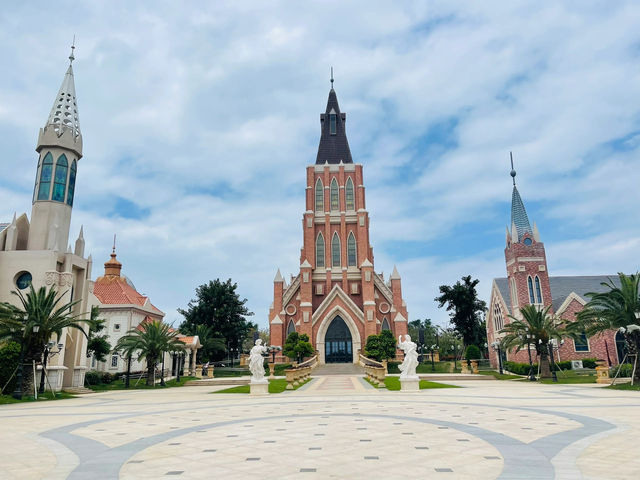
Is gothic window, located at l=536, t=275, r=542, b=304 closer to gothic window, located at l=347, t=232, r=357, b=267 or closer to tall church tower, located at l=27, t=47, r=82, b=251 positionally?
gothic window, located at l=347, t=232, r=357, b=267

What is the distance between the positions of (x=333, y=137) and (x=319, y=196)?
366 inches

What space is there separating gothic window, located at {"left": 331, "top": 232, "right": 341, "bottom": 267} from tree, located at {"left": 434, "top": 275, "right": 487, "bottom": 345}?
526 inches

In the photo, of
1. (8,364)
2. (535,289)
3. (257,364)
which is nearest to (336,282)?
(535,289)

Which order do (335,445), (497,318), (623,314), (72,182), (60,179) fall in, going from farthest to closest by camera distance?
(497,318), (72,182), (60,179), (623,314), (335,445)

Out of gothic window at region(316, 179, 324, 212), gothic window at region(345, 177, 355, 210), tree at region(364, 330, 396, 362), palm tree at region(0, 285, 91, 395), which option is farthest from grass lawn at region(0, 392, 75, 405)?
gothic window at region(345, 177, 355, 210)

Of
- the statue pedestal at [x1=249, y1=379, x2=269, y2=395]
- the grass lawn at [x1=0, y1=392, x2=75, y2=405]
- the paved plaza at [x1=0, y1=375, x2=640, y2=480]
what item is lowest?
the grass lawn at [x1=0, y1=392, x2=75, y2=405]

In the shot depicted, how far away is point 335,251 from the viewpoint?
51.1 metres

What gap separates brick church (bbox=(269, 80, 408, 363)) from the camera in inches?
1834

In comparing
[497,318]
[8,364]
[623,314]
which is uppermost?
[497,318]

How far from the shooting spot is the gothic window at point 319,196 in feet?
173

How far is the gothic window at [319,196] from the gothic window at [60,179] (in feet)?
92.7

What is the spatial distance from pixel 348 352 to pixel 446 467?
137 feet

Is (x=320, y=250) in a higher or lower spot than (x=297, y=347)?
higher

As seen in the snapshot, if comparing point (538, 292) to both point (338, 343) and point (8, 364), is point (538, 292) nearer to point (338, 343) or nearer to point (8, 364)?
point (338, 343)
